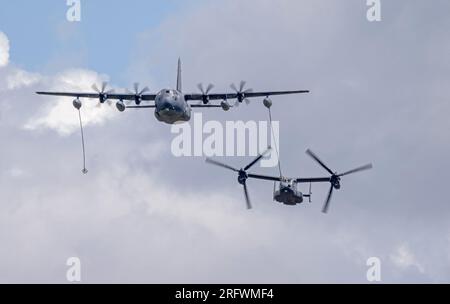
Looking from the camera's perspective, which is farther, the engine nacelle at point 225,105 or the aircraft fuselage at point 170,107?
the engine nacelle at point 225,105

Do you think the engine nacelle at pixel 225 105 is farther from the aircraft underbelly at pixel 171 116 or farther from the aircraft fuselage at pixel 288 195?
the aircraft fuselage at pixel 288 195

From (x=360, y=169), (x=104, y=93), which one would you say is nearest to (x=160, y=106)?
(x=104, y=93)

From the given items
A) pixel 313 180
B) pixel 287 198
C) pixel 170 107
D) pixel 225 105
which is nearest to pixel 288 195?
pixel 287 198

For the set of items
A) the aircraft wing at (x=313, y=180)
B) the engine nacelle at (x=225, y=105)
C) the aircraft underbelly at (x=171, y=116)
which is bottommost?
the aircraft wing at (x=313, y=180)

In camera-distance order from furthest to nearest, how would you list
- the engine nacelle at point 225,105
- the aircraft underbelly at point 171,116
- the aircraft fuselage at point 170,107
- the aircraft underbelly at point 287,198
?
the engine nacelle at point 225,105, the aircraft underbelly at point 171,116, the aircraft fuselage at point 170,107, the aircraft underbelly at point 287,198

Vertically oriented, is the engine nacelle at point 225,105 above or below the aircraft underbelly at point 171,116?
above

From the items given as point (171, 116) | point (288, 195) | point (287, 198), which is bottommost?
point (287, 198)

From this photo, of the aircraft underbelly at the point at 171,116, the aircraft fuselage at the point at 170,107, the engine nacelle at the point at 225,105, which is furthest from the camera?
the engine nacelle at the point at 225,105

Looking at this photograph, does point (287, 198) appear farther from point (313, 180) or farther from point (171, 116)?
point (171, 116)

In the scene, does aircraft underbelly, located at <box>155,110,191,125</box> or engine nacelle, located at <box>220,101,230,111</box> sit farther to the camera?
engine nacelle, located at <box>220,101,230,111</box>

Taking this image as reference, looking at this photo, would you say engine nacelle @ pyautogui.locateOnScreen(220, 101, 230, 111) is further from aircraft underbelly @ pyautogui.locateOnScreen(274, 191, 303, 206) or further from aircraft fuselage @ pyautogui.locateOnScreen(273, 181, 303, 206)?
aircraft underbelly @ pyautogui.locateOnScreen(274, 191, 303, 206)
